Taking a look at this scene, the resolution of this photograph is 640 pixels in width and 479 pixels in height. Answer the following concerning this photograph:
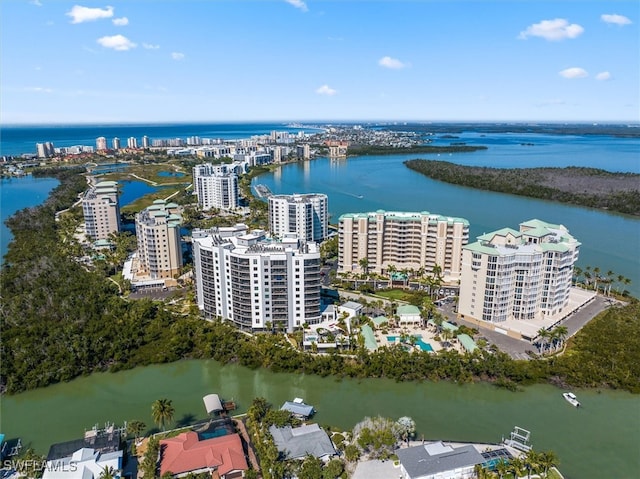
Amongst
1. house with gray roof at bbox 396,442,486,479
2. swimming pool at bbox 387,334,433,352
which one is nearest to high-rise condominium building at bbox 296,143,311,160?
swimming pool at bbox 387,334,433,352

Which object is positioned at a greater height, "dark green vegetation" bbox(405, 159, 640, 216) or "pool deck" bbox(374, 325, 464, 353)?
"dark green vegetation" bbox(405, 159, 640, 216)

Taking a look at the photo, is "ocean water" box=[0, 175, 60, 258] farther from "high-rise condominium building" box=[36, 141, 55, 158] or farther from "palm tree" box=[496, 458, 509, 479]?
"palm tree" box=[496, 458, 509, 479]

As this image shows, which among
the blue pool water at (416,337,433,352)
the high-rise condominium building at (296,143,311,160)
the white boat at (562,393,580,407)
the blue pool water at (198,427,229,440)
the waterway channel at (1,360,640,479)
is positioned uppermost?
the high-rise condominium building at (296,143,311,160)

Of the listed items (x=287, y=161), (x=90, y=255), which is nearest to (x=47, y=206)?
(x=90, y=255)

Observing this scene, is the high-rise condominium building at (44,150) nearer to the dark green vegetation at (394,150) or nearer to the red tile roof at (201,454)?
the dark green vegetation at (394,150)

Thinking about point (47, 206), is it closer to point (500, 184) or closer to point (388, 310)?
point (388, 310)

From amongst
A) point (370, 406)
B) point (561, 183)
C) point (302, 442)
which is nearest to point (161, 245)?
point (370, 406)

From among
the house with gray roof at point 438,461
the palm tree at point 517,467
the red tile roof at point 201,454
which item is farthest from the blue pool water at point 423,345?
the red tile roof at point 201,454
